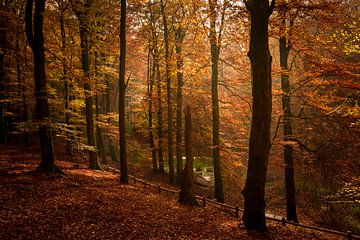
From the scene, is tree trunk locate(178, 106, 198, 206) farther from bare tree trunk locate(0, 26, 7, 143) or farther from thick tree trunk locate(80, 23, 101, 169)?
bare tree trunk locate(0, 26, 7, 143)

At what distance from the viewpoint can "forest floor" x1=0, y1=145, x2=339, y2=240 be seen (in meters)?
7.73

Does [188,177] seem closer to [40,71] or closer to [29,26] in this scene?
[40,71]

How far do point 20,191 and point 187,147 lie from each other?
7303 mm

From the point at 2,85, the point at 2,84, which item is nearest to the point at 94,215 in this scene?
the point at 2,84

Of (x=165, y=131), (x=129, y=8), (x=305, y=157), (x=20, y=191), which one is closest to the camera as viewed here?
(x=20, y=191)

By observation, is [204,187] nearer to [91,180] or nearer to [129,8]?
[91,180]

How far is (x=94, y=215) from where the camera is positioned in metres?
9.20

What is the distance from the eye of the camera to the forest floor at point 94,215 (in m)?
7.73

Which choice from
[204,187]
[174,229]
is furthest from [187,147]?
[204,187]

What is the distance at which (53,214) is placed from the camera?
8.65m

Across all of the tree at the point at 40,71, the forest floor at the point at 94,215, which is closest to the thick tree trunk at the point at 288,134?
the forest floor at the point at 94,215

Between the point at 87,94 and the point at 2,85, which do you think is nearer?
the point at 87,94

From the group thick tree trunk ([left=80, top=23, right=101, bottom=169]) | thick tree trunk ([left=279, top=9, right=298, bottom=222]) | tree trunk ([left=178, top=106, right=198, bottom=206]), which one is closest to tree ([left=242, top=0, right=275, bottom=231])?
tree trunk ([left=178, top=106, right=198, bottom=206])

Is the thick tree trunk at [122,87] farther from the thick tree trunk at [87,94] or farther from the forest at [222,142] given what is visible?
the thick tree trunk at [87,94]
